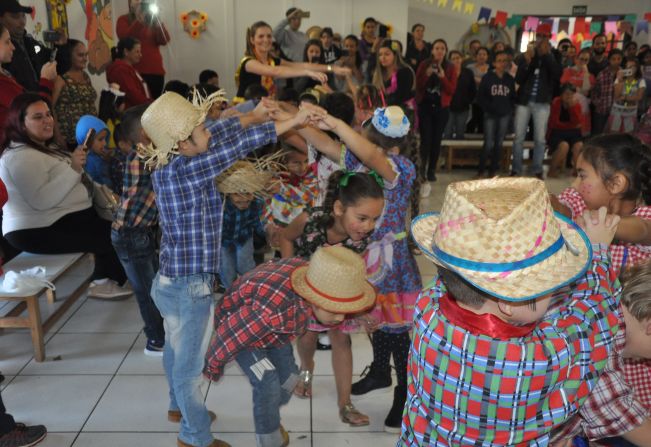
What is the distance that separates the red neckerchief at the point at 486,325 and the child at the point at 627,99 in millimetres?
7292

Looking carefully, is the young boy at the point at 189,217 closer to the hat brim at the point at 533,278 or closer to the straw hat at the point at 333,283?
the straw hat at the point at 333,283

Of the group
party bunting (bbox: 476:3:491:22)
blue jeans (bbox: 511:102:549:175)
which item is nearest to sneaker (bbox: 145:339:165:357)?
blue jeans (bbox: 511:102:549:175)

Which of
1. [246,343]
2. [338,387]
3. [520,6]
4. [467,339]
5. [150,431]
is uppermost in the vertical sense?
[520,6]

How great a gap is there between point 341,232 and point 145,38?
545 centimetres

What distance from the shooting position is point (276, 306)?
6.00 feet

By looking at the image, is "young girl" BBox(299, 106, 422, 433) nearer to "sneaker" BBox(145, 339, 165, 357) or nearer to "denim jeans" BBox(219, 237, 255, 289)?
"denim jeans" BBox(219, 237, 255, 289)

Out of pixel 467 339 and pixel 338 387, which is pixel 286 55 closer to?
pixel 338 387

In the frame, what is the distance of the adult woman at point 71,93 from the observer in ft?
14.4

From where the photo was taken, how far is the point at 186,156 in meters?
1.89

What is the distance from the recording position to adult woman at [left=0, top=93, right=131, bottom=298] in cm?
304

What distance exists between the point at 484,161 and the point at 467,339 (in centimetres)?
643

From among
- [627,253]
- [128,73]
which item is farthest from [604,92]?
[627,253]

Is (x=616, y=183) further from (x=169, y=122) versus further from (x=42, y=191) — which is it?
(x=42, y=191)

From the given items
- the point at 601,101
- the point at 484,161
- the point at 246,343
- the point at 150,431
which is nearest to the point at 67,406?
the point at 150,431
